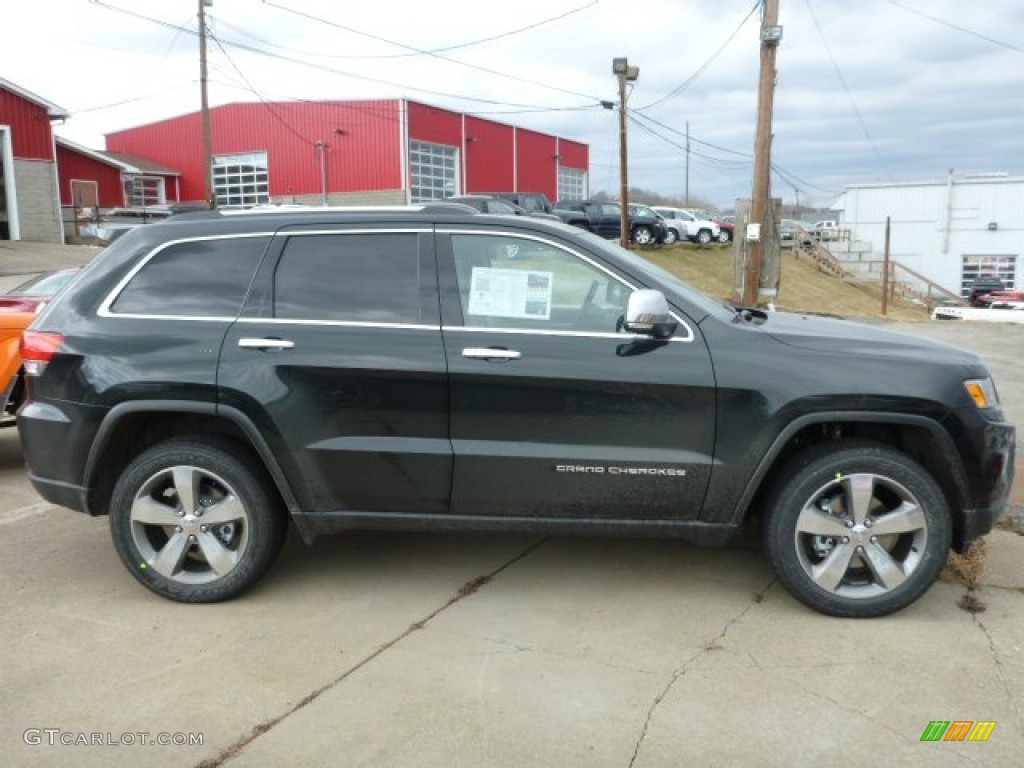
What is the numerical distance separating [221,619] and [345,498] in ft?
2.57

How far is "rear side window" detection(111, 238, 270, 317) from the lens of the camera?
4.19 meters

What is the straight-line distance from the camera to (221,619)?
405 cm

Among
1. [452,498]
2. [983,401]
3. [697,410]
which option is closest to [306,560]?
[452,498]

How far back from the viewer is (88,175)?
127ft

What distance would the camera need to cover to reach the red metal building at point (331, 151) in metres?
40.8

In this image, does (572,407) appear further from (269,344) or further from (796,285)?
(796,285)

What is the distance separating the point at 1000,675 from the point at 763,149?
11307mm

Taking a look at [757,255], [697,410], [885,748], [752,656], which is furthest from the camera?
[757,255]

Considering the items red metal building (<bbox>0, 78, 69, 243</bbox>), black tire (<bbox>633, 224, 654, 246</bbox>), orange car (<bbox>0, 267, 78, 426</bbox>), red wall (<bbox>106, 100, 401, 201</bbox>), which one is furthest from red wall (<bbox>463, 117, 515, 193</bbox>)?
orange car (<bbox>0, 267, 78, 426</bbox>)

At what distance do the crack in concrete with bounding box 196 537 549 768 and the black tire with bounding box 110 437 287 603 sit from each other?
81 cm

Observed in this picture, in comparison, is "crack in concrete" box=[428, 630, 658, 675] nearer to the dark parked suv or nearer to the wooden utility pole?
the dark parked suv

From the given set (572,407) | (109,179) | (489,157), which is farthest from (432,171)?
(572,407)

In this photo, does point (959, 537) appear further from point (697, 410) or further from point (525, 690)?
point (525, 690)

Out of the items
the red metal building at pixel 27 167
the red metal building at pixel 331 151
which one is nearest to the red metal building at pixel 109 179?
the red metal building at pixel 331 151
